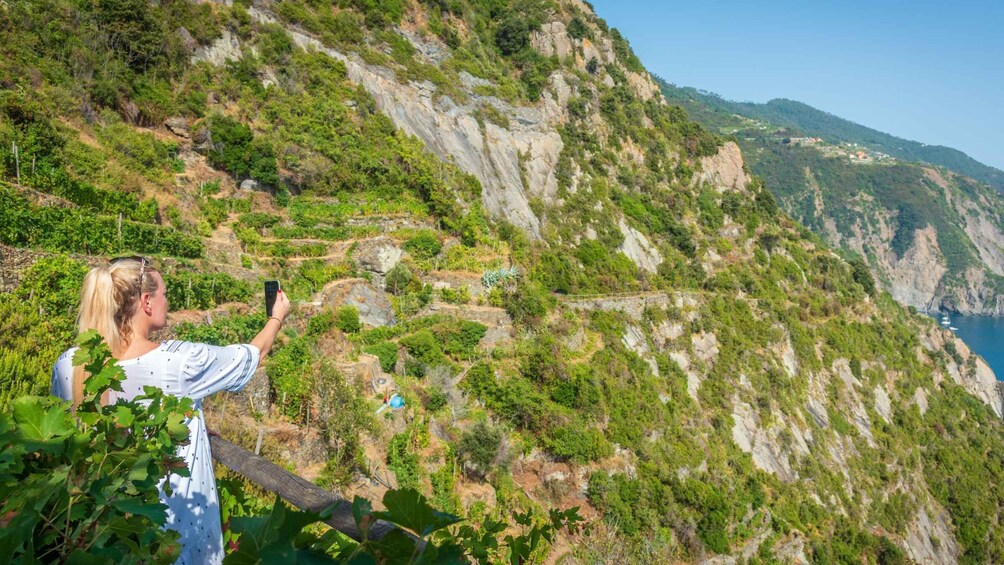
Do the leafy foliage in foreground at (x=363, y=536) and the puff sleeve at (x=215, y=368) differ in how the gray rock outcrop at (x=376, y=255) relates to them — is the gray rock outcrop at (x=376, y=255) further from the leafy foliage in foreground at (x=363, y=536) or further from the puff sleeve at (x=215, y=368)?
the leafy foliage in foreground at (x=363, y=536)

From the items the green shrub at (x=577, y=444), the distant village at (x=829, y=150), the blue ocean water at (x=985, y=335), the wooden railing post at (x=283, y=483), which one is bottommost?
the blue ocean water at (x=985, y=335)

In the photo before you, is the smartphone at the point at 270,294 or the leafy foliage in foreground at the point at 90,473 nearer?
the leafy foliage in foreground at the point at 90,473

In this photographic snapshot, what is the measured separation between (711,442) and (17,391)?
25442mm

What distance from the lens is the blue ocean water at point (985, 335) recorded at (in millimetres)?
80312

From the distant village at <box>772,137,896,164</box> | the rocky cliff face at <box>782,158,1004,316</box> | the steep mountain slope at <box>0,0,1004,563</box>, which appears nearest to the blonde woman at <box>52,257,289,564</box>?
the steep mountain slope at <box>0,0,1004,563</box>

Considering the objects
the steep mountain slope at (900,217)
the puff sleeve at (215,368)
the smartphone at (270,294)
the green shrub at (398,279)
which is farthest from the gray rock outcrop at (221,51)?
the steep mountain slope at (900,217)

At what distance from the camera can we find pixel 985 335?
313 feet

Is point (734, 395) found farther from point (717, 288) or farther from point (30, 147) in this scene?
point (30, 147)

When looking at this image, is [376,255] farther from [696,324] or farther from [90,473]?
[696,324]

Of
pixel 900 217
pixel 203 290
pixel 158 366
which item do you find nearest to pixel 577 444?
pixel 203 290

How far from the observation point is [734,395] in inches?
1129

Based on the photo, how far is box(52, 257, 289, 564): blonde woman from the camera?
2123 mm

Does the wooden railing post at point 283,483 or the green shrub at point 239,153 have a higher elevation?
the wooden railing post at point 283,483

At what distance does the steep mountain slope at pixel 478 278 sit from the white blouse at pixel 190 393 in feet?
12.0
